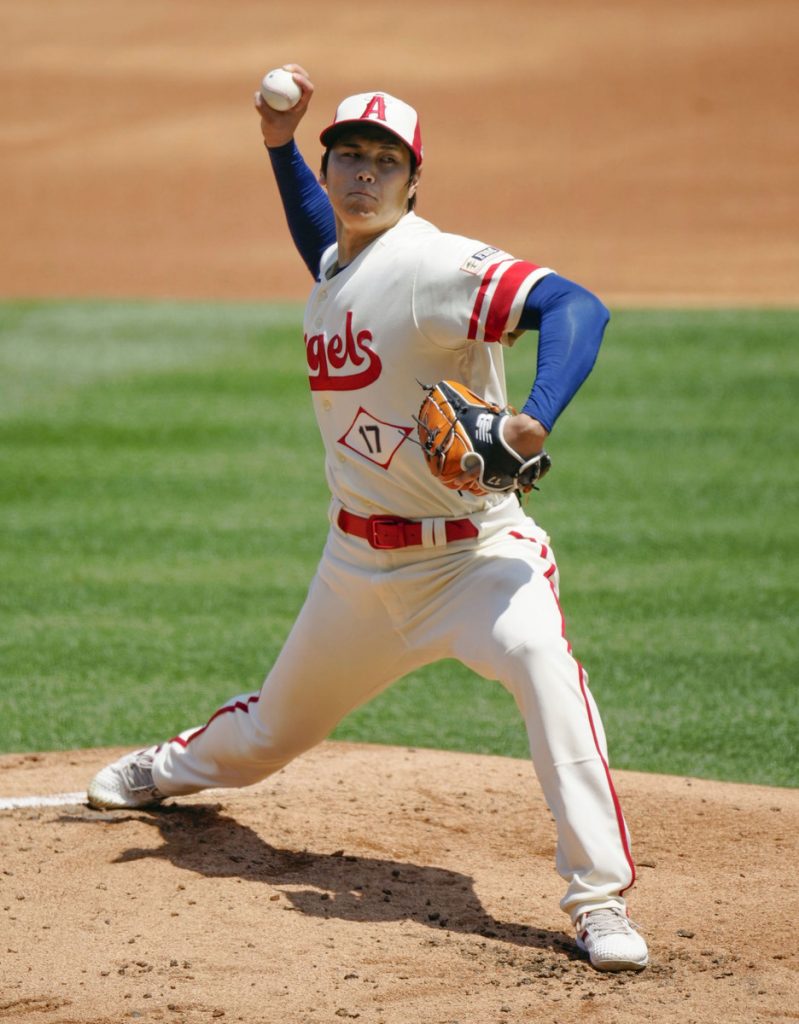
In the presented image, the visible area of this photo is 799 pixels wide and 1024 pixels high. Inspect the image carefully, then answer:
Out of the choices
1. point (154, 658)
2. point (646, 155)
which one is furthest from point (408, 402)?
point (646, 155)

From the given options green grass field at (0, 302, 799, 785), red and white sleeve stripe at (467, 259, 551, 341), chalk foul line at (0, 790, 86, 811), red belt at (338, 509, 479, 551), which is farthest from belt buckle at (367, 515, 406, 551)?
green grass field at (0, 302, 799, 785)

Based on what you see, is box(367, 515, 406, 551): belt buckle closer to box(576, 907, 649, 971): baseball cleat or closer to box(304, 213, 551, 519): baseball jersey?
box(304, 213, 551, 519): baseball jersey

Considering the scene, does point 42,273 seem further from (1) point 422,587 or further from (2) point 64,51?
(1) point 422,587

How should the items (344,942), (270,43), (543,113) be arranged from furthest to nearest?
(270,43)
(543,113)
(344,942)

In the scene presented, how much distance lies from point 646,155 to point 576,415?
454 inches

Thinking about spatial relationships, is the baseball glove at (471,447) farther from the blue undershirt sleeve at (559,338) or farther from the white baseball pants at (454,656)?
the white baseball pants at (454,656)

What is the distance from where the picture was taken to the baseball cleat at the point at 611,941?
10.7 ft

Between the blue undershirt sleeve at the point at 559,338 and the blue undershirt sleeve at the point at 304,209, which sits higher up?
the blue undershirt sleeve at the point at 304,209

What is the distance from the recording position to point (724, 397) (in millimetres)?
10203

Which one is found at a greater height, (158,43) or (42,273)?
(158,43)

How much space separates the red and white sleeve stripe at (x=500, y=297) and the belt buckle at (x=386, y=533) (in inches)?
20.4

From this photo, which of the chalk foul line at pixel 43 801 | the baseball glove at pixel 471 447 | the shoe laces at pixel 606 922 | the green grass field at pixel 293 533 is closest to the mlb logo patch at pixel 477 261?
the baseball glove at pixel 471 447

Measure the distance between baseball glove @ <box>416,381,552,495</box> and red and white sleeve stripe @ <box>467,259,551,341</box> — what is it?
0.57 feet

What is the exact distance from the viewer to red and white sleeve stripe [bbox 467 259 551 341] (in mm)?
3393
